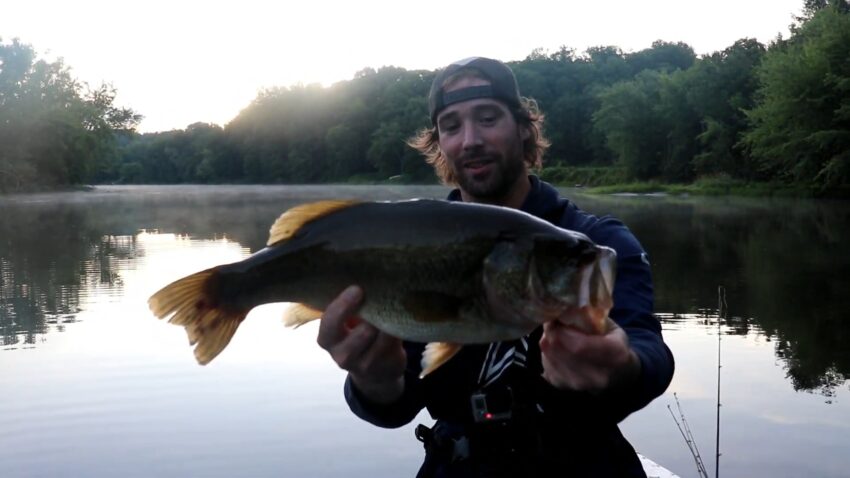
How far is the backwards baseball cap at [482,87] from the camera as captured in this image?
4.34m

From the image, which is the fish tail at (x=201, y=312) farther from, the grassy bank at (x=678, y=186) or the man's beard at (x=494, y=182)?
the grassy bank at (x=678, y=186)

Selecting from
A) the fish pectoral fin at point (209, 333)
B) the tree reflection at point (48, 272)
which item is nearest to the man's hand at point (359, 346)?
the fish pectoral fin at point (209, 333)

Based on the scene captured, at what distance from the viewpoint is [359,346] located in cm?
305

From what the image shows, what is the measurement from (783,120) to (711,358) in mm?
41593

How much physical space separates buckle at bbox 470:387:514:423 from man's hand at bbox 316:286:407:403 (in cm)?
35

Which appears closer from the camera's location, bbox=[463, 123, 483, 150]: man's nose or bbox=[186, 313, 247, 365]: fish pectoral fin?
bbox=[186, 313, 247, 365]: fish pectoral fin

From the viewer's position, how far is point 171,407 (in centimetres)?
920

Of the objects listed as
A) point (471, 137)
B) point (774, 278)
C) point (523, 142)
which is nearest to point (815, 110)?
point (774, 278)

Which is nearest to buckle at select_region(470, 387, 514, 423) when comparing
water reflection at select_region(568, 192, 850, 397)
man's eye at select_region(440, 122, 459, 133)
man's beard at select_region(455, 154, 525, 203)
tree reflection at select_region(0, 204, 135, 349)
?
man's beard at select_region(455, 154, 525, 203)

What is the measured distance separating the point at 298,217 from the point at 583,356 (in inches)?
45.4

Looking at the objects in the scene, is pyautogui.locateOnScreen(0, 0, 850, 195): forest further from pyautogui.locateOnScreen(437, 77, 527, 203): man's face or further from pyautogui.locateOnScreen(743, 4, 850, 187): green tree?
pyautogui.locateOnScreen(437, 77, 527, 203): man's face

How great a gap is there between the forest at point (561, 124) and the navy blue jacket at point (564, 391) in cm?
4405

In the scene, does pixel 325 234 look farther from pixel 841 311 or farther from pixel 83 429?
pixel 841 311

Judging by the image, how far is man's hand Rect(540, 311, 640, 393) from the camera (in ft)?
8.64
